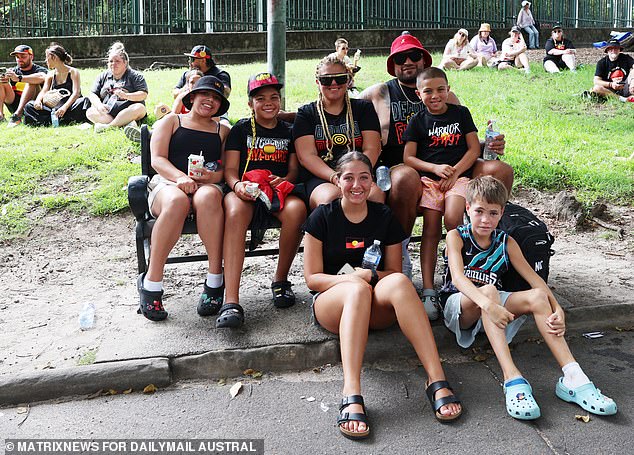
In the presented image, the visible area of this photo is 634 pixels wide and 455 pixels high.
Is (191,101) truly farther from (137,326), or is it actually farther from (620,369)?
(620,369)

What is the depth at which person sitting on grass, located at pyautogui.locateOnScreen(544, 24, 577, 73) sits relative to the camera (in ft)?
49.6

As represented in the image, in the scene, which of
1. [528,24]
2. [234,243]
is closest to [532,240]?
[234,243]

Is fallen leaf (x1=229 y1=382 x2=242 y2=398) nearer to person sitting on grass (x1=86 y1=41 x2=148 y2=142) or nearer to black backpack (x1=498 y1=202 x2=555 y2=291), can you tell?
black backpack (x1=498 y1=202 x2=555 y2=291)

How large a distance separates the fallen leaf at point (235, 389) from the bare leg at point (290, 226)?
92 cm

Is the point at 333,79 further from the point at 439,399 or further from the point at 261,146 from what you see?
the point at 439,399

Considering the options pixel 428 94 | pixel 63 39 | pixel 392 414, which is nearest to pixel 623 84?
pixel 428 94

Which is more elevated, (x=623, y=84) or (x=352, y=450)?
(x=623, y=84)

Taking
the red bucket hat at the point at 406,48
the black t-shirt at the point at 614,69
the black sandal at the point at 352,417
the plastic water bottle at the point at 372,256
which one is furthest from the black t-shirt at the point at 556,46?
the black sandal at the point at 352,417

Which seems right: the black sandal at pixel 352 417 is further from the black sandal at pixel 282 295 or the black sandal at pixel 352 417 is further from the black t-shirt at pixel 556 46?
the black t-shirt at pixel 556 46

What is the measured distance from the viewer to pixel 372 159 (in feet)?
15.7

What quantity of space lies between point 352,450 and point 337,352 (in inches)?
37.0

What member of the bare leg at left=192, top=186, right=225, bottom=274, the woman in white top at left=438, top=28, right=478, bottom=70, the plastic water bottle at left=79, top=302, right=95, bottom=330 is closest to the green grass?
the plastic water bottle at left=79, top=302, right=95, bottom=330

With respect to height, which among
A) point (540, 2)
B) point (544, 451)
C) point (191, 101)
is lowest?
point (544, 451)

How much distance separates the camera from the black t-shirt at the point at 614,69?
11867 mm
